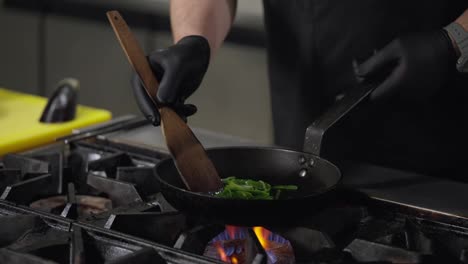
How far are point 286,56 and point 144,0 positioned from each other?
41.6 inches

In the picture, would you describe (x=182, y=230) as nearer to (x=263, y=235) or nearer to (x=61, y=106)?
(x=263, y=235)

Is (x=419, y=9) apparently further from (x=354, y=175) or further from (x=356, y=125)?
(x=354, y=175)

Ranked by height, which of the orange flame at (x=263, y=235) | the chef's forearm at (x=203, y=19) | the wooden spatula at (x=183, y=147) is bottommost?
the orange flame at (x=263, y=235)

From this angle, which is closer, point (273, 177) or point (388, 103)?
point (273, 177)

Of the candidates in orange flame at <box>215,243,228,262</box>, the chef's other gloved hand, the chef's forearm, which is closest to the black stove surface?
orange flame at <box>215,243,228,262</box>

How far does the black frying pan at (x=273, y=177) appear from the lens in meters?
0.84

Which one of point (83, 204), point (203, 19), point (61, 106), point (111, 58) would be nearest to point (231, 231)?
point (83, 204)

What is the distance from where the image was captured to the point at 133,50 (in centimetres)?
100

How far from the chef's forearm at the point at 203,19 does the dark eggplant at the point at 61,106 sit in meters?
0.30

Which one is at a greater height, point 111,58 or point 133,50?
point 133,50

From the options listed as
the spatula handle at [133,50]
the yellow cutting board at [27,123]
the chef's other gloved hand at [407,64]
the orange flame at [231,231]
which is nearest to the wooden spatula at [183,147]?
the spatula handle at [133,50]

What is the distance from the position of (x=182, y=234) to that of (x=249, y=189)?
0.15 meters

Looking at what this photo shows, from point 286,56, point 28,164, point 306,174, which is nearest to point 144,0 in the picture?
point 286,56

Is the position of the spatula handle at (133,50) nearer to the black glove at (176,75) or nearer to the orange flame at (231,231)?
the black glove at (176,75)
